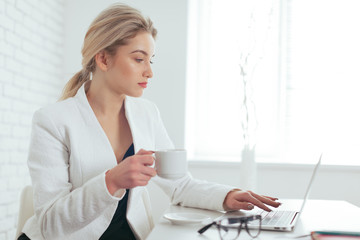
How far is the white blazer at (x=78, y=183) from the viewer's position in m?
1.20

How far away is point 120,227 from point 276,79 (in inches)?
86.6

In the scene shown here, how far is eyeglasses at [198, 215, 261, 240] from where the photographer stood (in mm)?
869

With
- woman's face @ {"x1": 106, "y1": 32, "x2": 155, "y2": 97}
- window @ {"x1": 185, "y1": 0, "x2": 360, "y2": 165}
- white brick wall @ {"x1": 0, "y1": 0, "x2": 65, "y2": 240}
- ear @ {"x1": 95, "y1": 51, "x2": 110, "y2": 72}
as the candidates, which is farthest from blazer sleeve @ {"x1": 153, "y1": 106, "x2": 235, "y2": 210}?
window @ {"x1": 185, "y1": 0, "x2": 360, "y2": 165}

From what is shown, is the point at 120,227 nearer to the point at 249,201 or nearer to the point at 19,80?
the point at 249,201

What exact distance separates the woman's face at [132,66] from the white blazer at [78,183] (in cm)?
12

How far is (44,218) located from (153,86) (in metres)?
1.95

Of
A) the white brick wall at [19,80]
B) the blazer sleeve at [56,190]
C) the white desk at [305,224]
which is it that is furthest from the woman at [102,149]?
the white brick wall at [19,80]

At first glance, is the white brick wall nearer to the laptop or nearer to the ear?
the ear

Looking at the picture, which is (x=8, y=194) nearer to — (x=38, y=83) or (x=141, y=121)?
(x=38, y=83)

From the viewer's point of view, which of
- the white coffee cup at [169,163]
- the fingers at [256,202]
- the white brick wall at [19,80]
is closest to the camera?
the white coffee cup at [169,163]

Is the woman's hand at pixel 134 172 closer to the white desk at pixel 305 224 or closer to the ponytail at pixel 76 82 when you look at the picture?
the white desk at pixel 305 224

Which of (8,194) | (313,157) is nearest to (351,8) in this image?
(313,157)

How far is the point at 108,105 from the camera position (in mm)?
1609

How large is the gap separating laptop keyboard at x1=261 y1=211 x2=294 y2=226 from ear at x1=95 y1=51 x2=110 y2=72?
777 mm
